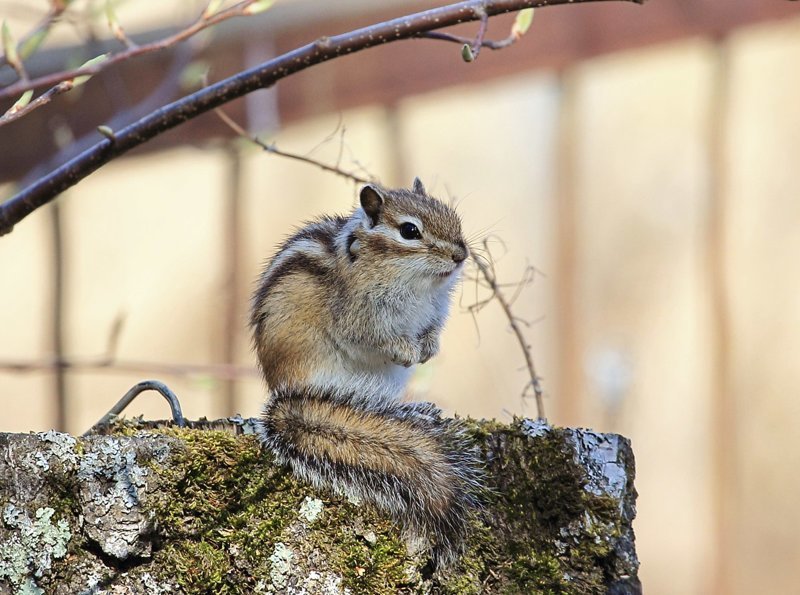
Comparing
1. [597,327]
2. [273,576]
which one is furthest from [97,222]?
[273,576]

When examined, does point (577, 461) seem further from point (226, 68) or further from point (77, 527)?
point (226, 68)

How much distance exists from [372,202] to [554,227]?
1.83 metres

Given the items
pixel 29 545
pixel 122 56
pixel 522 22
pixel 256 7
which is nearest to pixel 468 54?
pixel 522 22

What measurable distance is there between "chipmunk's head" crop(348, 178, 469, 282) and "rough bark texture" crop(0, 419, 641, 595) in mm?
830

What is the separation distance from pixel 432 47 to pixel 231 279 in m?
1.24

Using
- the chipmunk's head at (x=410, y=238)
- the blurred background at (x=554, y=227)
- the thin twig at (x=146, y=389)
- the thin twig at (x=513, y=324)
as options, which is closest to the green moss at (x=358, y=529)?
the thin twig at (x=146, y=389)

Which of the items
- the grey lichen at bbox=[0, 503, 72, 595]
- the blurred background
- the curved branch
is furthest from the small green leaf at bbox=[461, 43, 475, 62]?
the blurred background

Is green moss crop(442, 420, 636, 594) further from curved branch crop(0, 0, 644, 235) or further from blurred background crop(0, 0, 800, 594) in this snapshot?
blurred background crop(0, 0, 800, 594)

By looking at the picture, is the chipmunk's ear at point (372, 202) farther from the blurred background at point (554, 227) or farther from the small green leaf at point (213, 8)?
the blurred background at point (554, 227)

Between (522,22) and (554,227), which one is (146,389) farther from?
(554,227)

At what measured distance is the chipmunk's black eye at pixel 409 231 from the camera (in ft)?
8.94

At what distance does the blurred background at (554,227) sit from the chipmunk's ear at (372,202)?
157cm

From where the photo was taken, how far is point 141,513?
69.2 inches

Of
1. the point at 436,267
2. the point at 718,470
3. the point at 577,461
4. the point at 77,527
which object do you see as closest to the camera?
the point at 77,527
